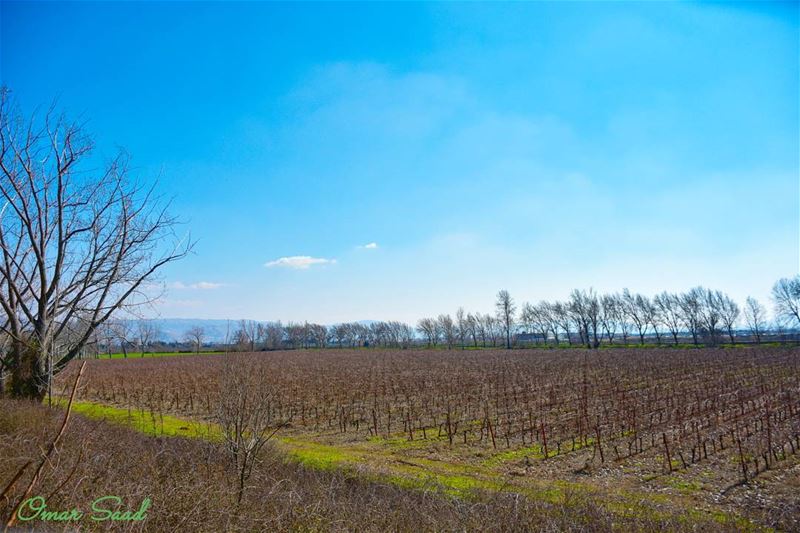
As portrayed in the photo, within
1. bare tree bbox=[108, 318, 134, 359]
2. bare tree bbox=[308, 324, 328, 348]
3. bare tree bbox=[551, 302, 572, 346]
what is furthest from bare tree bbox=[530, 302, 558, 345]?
bare tree bbox=[108, 318, 134, 359]

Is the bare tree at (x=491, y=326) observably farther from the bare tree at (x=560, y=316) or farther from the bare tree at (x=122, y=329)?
the bare tree at (x=122, y=329)

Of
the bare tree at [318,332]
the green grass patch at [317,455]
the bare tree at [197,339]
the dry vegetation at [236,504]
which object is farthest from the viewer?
the bare tree at [318,332]

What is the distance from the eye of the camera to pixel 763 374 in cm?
2711

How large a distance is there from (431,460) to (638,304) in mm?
102558

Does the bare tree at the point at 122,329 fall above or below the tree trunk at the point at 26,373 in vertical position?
above

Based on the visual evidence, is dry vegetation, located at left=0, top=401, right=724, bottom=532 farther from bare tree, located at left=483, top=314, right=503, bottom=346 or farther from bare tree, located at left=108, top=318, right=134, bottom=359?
bare tree, located at left=483, top=314, right=503, bottom=346

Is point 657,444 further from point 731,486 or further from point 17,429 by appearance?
point 17,429

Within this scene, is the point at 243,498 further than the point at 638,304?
No

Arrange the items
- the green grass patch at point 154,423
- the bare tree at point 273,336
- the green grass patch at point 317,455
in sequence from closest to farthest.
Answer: the green grass patch at point 317,455
the green grass patch at point 154,423
the bare tree at point 273,336

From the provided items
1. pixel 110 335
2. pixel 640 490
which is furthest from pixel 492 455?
pixel 110 335

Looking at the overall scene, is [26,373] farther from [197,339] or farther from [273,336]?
[197,339]

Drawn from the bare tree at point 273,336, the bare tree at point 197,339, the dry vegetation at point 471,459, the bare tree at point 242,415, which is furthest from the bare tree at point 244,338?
the bare tree at point 197,339

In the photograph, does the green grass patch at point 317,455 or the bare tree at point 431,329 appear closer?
the green grass patch at point 317,455
